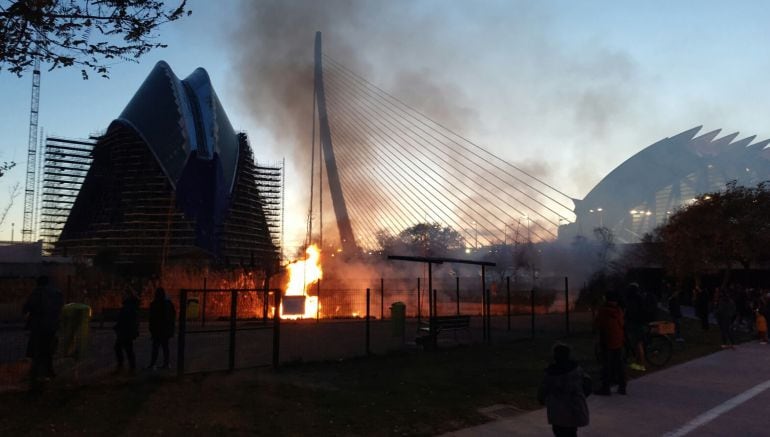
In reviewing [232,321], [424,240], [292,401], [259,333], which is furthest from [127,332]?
[424,240]

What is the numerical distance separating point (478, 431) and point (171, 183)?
193ft

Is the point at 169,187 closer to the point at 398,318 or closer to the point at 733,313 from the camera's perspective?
the point at 398,318

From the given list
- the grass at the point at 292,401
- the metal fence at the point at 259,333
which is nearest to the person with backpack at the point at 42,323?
the grass at the point at 292,401

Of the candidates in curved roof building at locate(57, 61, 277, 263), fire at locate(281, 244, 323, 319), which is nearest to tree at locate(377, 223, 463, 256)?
curved roof building at locate(57, 61, 277, 263)

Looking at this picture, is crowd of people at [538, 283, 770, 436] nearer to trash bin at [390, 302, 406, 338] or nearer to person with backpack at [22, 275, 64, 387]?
trash bin at [390, 302, 406, 338]

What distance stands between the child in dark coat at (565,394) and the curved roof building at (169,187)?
53.2m

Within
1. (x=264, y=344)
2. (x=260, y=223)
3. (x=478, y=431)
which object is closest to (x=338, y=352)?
(x=264, y=344)

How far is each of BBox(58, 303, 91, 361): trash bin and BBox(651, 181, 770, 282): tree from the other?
28.8 meters

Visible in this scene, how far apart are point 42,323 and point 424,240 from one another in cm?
6868

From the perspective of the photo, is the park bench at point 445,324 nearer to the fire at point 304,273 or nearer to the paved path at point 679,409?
the paved path at point 679,409

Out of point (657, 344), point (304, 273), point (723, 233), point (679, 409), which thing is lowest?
point (679, 409)

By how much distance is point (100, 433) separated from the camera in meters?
6.01

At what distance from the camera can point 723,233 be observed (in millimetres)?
29203

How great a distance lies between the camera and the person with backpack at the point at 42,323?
7863mm
